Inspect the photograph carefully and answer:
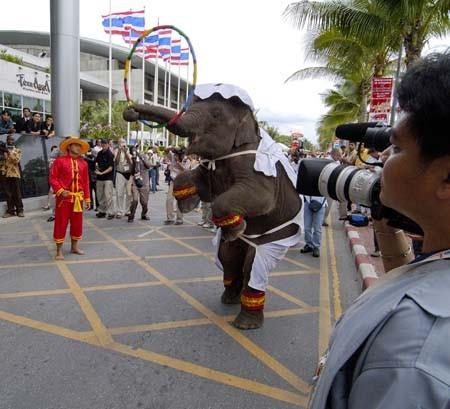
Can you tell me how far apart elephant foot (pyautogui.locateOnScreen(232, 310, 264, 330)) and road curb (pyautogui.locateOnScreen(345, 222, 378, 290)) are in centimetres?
109

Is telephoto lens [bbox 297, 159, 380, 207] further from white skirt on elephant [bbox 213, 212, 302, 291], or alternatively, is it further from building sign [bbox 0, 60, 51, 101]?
building sign [bbox 0, 60, 51, 101]

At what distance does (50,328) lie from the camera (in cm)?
324

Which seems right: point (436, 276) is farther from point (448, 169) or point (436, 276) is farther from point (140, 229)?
point (140, 229)

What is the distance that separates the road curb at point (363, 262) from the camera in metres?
4.40

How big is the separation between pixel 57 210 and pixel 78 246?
0.95 meters

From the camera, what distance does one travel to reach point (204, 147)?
3188mm

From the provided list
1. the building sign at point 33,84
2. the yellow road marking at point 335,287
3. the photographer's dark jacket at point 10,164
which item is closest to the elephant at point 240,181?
the yellow road marking at point 335,287

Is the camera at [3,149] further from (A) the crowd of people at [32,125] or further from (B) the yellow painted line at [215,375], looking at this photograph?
(B) the yellow painted line at [215,375]

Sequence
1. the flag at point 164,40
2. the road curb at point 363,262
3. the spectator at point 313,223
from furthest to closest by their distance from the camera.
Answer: the flag at point 164,40
the spectator at point 313,223
the road curb at point 363,262

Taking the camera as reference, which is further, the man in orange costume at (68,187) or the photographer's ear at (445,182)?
the man in orange costume at (68,187)

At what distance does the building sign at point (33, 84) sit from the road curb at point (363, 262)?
2192cm

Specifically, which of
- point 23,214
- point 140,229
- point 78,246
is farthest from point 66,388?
point 23,214

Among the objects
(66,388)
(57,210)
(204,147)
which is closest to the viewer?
(66,388)

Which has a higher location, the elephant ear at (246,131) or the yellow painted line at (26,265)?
the elephant ear at (246,131)
